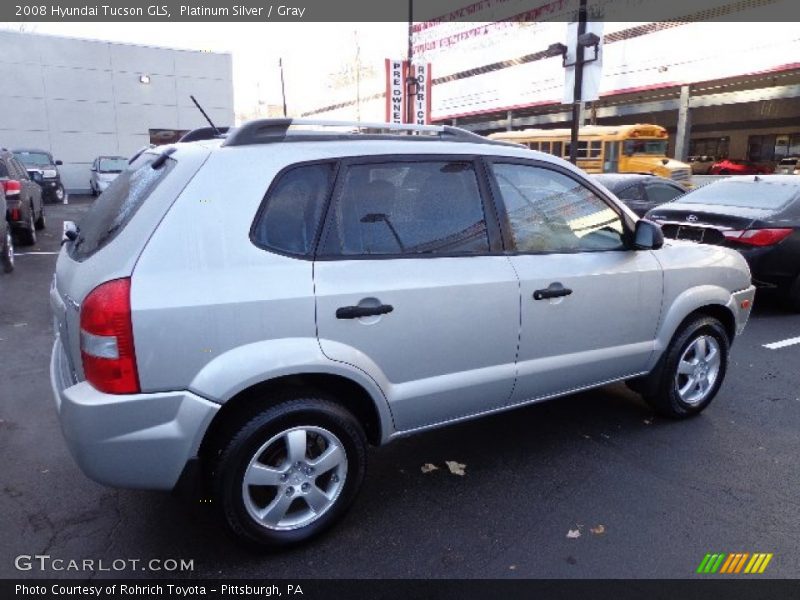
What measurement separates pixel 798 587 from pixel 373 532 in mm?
1837

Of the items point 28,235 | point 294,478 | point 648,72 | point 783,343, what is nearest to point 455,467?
point 294,478

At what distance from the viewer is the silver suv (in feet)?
7.57

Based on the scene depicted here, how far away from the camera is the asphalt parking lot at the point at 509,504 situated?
104 inches

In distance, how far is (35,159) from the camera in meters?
18.7

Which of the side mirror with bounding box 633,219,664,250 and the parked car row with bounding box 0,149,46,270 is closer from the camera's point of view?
the side mirror with bounding box 633,219,664,250

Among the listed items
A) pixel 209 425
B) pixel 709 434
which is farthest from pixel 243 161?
pixel 709 434

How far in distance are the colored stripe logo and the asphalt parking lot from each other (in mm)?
38

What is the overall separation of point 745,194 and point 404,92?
1426cm

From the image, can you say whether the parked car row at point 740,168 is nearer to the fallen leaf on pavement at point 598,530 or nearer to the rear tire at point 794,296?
the rear tire at point 794,296

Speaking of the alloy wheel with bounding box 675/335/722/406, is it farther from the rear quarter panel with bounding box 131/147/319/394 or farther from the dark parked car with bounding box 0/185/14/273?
the dark parked car with bounding box 0/185/14/273

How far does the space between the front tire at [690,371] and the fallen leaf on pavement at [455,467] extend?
141 centimetres

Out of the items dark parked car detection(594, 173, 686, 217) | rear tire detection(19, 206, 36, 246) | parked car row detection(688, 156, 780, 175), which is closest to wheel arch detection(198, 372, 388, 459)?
dark parked car detection(594, 173, 686, 217)

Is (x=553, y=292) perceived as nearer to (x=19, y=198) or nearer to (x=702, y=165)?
(x=19, y=198)

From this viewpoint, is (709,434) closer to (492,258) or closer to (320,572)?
(492,258)
